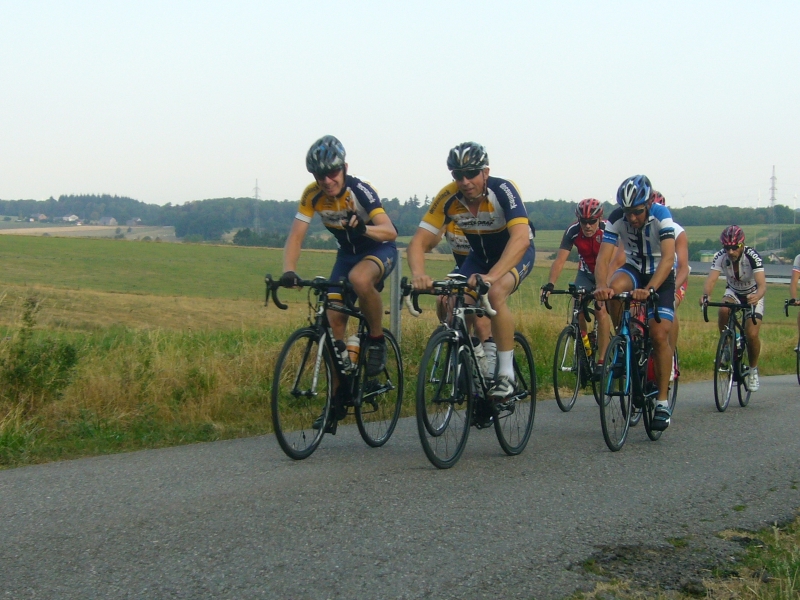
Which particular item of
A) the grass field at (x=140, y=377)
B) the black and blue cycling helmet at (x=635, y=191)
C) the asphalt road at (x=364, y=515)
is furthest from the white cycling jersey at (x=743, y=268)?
the asphalt road at (x=364, y=515)

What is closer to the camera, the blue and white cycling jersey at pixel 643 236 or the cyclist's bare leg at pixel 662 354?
the cyclist's bare leg at pixel 662 354

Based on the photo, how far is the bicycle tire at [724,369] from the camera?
9680mm

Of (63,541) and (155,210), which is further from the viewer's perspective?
(155,210)

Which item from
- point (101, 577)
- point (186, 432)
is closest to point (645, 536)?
point (101, 577)

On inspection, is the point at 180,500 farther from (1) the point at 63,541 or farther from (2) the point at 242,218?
(2) the point at 242,218

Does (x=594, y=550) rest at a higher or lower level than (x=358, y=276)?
lower

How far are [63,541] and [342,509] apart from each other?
4.51 ft

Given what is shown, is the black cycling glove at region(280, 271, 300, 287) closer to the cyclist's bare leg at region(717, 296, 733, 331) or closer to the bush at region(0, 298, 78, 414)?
the bush at region(0, 298, 78, 414)

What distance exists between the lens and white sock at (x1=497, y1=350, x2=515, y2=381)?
6.46 metres

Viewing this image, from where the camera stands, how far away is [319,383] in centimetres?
619

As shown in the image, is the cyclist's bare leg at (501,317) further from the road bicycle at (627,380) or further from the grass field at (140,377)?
the road bicycle at (627,380)

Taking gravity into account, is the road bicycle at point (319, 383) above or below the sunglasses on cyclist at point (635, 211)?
below

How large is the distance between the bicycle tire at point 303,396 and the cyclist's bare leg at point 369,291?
493mm

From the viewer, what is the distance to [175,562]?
3877 mm
